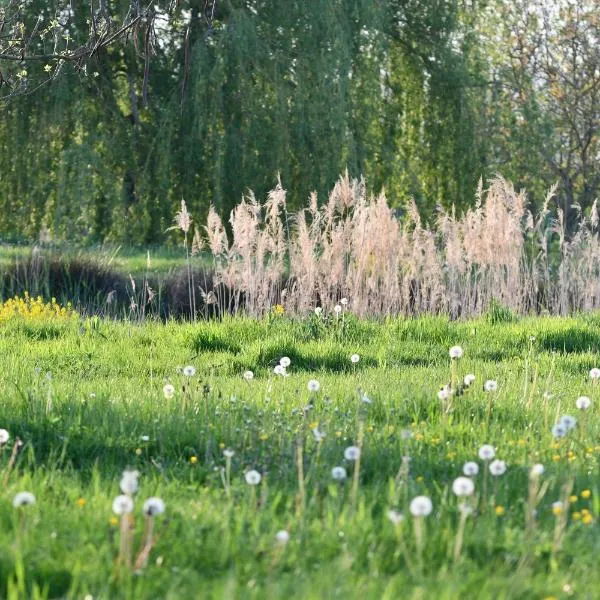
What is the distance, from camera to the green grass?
255cm

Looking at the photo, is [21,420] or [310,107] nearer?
[21,420]

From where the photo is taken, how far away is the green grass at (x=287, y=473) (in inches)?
100

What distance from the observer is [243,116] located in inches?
589

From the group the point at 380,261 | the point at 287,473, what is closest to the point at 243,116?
the point at 380,261

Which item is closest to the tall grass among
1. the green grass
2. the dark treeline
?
the green grass

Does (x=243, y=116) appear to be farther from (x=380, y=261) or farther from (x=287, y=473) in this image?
(x=287, y=473)

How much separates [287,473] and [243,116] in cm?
1192

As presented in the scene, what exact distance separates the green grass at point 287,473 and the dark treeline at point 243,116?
809 cm

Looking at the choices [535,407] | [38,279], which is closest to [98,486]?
[535,407]

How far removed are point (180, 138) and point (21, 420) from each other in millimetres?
11478

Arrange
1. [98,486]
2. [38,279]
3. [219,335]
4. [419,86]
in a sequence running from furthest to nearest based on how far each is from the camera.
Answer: [419,86]
[38,279]
[219,335]
[98,486]

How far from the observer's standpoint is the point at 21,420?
169 inches

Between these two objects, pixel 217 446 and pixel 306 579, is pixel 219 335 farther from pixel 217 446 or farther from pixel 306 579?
pixel 306 579

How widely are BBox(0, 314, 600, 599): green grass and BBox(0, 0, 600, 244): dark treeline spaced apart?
8.09m
